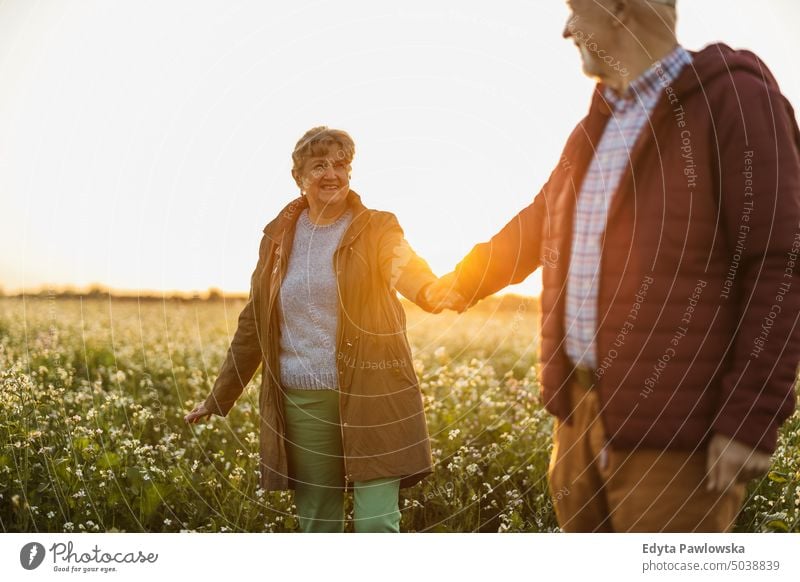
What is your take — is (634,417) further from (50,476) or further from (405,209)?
(50,476)

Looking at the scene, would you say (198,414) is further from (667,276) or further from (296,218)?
(667,276)

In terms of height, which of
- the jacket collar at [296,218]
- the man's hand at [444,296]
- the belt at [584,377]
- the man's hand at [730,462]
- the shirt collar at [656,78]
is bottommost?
the man's hand at [730,462]

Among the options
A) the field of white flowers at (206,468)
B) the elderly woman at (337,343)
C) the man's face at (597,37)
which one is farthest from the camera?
the field of white flowers at (206,468)

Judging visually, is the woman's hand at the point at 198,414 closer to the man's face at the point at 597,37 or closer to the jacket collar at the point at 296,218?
the jacket collar at the point at 296,218

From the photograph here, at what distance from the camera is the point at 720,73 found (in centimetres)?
296

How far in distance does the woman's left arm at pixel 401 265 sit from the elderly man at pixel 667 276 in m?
0.73

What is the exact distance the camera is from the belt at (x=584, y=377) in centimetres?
332

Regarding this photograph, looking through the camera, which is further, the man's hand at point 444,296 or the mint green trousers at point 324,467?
the mint green trousers at point 324,467

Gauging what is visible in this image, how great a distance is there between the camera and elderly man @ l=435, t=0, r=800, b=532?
2.86 m

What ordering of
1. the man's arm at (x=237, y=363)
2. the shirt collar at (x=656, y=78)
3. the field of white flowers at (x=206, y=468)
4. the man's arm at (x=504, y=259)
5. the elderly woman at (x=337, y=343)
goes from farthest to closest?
the field of white flowers at (x=206, y=468) < the man's arm at (x=237, y=363) < the elderly woman at (x=337, y=343) < the man's arm at (x=504, y=259) < the shirt collar at (x=656, y=78)

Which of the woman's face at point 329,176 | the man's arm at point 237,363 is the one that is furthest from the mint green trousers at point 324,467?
the woman's face at point 329,176

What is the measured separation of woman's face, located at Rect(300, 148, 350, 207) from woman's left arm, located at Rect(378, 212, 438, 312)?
0.25 meters

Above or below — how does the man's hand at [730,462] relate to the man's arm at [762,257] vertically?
below
